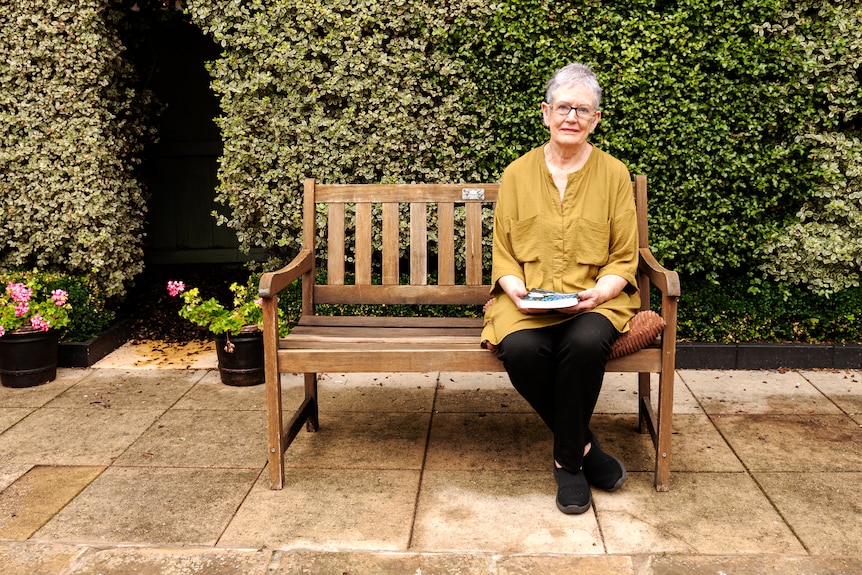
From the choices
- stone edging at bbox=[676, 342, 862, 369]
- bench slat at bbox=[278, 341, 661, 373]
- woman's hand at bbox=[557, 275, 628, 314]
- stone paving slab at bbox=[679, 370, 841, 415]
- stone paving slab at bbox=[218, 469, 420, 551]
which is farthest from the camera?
stone edging at bbox=[676, 342, 862, 369]

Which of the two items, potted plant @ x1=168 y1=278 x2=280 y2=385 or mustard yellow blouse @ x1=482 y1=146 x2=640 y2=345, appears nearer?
mustard yellow blouse @ x1=482 y1=146 x2=640 y2=345

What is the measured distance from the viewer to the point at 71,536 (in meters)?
3.06

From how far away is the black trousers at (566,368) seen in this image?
3156 mm

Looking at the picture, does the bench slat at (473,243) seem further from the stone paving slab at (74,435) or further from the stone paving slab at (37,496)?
the stone paving slab at (37,496)

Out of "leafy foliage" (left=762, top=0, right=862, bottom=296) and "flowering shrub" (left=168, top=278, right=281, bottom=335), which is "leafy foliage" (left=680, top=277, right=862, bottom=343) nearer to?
"leafy foliage" (left=762, top=0, right=862, bottom=296)

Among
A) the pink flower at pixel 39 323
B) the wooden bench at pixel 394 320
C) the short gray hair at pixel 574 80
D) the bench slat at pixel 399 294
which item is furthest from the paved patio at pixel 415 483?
the short gray hair at pixel 574 80

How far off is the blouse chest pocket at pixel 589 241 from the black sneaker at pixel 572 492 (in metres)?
0.86

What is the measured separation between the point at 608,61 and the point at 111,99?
10.6 feet

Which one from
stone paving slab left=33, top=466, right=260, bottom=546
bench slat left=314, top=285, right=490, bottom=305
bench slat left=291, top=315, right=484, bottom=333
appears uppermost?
bench slat left=314, top=285, right=490, bottom=305

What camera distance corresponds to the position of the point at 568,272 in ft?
11.1

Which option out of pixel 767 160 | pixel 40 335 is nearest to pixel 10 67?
pixel 40 335

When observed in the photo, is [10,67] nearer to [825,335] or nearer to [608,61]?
[608,61]

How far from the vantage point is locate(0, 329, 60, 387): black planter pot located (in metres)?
4.77

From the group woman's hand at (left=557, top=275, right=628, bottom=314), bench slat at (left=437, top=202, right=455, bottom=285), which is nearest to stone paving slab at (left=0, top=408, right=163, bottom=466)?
bench slat at (left=437, top=202, right=455, bottom=285)
